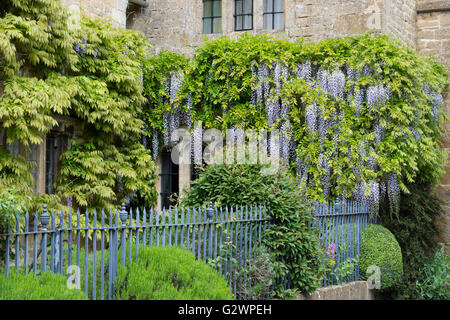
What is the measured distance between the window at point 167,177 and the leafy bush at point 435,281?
15.8 ft

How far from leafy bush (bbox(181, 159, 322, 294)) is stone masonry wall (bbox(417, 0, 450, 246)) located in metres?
4.88

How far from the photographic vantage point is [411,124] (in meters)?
10.3

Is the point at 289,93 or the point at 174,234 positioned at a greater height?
the point at 289,93

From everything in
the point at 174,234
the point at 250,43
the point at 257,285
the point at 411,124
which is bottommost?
the point at 257,285

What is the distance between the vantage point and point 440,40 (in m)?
12.0

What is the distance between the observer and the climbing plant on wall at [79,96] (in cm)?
809

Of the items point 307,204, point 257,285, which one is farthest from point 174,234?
point 307,204

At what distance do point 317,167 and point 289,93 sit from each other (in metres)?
1.32

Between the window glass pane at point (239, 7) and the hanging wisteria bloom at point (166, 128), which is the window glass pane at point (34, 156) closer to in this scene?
the hanging wisteria bloom at point (166, 128)

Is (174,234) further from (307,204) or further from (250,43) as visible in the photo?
(250,43)

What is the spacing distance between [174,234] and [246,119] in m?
4.58
